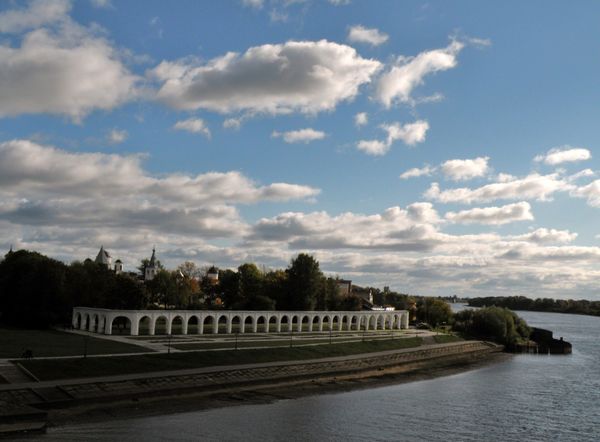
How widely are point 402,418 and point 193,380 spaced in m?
14.7

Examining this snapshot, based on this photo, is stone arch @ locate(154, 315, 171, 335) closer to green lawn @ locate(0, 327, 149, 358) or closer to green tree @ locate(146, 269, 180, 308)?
green lawn @ locate(0, 327, 149, 358)

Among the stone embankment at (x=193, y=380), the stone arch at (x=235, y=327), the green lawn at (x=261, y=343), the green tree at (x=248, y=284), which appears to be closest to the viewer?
the stone embankment at (x=193, y=380)

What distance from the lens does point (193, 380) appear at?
41.7m

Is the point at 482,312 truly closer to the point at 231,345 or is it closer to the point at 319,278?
the point at 319,278

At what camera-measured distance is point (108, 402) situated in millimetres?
34938

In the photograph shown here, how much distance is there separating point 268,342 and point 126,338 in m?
14.6

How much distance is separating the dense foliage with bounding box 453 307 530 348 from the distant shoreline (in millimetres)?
35959

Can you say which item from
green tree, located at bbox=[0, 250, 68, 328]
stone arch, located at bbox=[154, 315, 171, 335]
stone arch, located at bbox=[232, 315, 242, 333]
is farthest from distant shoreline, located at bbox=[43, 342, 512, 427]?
green tree, located at bbox=[0, 250, 68, 328]

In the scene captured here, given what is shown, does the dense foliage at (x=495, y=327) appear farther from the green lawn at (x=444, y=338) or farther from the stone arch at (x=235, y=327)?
the stone arch at (x=235, y=327)

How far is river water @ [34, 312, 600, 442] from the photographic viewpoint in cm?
3036

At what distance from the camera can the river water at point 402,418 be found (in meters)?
30.4

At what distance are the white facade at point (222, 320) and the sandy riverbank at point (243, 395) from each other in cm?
1961

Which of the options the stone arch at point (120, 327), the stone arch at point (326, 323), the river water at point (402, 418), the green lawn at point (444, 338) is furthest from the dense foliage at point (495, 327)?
the stone arch at point (120, 327)

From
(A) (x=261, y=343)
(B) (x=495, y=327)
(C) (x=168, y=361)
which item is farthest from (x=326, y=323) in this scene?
(C) (x=168, y=361)
